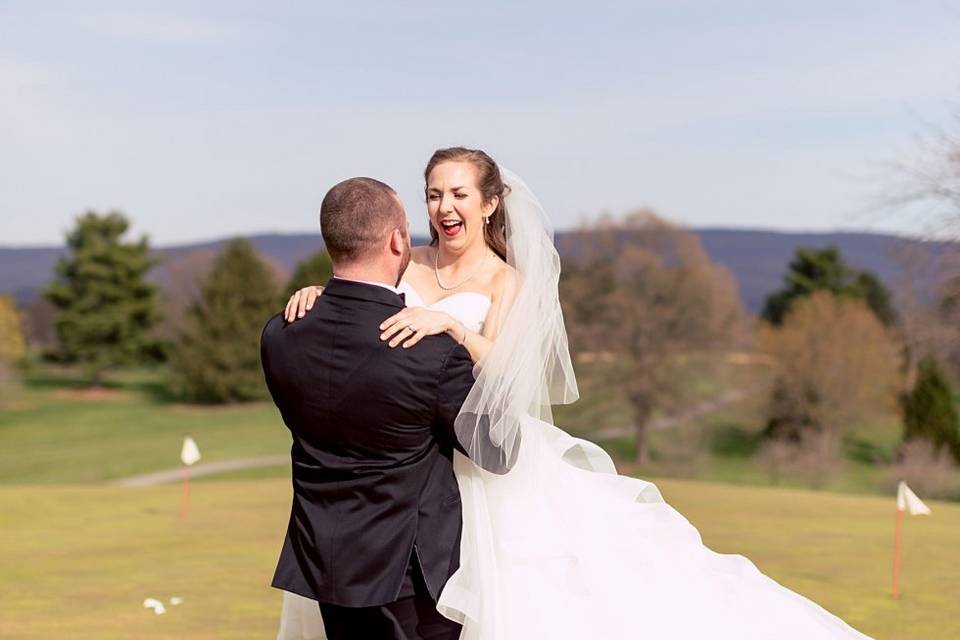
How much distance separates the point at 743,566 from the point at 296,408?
234 cm

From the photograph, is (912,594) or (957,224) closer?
(912,594)

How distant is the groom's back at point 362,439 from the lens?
368 cm

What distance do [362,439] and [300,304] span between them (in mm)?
559

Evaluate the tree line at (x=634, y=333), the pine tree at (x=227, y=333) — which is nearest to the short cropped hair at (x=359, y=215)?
the tree line at (x=634, y=333)

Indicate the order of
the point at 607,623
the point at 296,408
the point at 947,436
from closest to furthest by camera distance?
1. the point at 296,408
2. the point at 607,623
3. the point at 947,436

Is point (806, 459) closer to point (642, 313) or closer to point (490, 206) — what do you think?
point (642, 313)

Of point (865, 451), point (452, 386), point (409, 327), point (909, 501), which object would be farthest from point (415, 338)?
point (865, 451)

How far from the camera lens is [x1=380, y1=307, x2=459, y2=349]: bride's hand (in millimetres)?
3654

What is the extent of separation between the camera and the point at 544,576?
4.43 meters

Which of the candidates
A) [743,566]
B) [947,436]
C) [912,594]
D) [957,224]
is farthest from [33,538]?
[947,436]

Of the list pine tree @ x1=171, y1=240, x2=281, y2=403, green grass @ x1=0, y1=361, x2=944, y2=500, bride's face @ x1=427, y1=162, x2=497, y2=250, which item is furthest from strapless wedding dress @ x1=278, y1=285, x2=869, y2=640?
pine tree @ x1=171, y1=240, x2=281, y2=403

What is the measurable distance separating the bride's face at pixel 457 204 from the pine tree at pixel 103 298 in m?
65.3

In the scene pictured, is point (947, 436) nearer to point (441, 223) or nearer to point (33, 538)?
point (33, 538)

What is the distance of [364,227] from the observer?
11.9 ft
